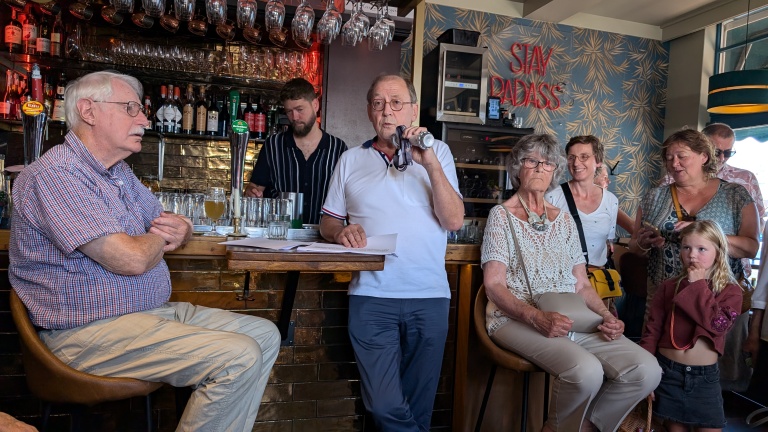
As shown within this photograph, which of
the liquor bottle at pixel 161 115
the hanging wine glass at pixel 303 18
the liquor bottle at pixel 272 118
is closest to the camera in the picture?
the hanging wine glass at pixel 303 18

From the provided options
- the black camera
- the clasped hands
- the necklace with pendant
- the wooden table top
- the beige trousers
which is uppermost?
the black camera

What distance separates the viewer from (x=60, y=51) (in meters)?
4.46

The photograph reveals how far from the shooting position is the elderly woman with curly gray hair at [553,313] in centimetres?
214

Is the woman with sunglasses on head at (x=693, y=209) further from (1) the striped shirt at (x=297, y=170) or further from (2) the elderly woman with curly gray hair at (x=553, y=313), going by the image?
(1) the striped shirt at (x=297, y=170)

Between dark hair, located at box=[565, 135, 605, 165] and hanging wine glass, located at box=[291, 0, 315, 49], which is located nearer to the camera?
dark hair, located at box=[565, 135, 605, 165]

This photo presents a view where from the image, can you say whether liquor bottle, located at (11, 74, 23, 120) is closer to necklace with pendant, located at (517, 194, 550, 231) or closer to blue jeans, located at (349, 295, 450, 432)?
blue jeans, located at (349, 295, 450, 432)

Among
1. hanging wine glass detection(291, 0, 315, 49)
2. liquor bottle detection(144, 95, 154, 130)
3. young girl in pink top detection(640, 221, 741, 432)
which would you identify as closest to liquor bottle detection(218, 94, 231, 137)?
liquor bottle detection(144, 95, 154, 130)

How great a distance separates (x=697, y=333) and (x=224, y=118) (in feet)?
12.6

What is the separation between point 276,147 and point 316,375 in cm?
165

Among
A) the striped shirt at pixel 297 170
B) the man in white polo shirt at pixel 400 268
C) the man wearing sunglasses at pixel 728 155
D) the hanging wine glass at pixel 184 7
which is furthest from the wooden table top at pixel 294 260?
the man wearing sunglasses at pixel 728 155

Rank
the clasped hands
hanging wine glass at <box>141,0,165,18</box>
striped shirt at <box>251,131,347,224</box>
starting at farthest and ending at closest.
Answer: striped shirt at <box>251,131,347,224</box>
hanging wine glass at <box>141,0,165,18</box>
the clasped hands

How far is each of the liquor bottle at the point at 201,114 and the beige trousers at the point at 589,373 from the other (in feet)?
10.9

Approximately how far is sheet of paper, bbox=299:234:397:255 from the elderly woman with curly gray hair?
0.47 meters

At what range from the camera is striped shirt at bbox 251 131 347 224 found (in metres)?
3.62
